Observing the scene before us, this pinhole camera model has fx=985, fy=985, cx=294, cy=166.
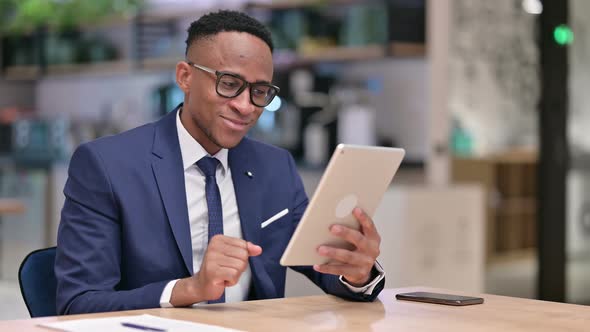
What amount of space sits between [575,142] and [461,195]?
740 millimetres

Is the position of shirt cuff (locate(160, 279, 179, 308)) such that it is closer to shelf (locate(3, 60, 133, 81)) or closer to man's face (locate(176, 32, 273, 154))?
man's face (locate(176, 32, 273, 154))

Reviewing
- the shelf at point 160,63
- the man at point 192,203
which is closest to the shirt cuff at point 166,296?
the man at point 192,203

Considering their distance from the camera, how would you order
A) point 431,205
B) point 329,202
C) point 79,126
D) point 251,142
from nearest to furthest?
point 329,202
point 251,142
point 431,205
point 79,126

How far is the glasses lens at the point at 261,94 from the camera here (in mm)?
2230

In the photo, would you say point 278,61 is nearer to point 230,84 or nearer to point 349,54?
point 349,54

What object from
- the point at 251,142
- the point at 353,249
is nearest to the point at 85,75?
the point at 251,142

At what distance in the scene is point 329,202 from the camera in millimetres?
1875

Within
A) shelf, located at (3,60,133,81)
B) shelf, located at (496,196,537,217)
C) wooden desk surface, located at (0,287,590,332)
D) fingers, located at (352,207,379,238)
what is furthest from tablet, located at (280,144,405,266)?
shelf, located at (496,196,537,217)

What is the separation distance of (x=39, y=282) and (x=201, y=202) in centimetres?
41

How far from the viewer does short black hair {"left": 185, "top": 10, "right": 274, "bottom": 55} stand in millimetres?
2287

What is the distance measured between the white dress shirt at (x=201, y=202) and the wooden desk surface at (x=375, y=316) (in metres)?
0.24

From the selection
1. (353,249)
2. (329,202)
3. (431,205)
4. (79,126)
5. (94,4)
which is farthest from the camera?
(79,126)

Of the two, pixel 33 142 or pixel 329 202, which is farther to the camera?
pixel 33 142

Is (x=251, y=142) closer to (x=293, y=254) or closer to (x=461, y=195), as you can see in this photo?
(x=293, y=254)
